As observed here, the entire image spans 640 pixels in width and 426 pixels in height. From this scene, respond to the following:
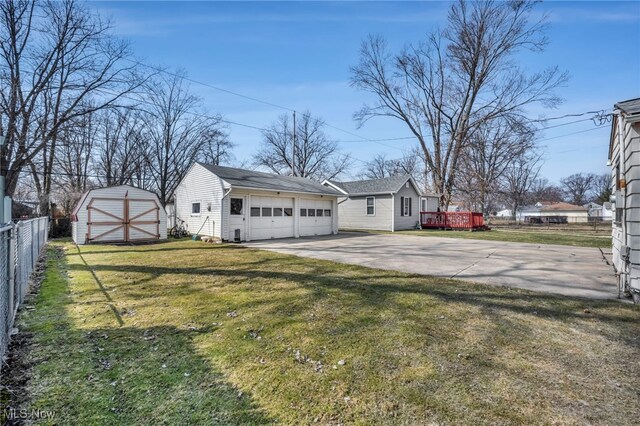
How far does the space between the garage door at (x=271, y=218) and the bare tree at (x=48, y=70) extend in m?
7.64

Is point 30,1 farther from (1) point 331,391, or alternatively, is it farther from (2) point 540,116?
→ (2) point 540,116

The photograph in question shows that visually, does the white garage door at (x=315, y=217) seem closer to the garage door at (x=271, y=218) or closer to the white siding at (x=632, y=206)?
the garage door at (x=271, y=218)

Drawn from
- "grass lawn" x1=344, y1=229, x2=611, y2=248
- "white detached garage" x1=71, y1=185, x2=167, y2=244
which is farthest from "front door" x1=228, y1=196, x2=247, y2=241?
"grass lawn" x1=344, y1=229, x2=611, y2=248

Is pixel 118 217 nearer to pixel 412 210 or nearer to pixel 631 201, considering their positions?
pixel 631 201

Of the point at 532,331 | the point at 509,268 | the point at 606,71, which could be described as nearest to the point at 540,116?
the point at 606,71

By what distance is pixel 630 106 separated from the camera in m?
4.84

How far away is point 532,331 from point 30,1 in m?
19.8

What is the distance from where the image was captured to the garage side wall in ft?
45.4

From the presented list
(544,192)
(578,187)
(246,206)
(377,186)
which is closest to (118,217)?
(246,206)

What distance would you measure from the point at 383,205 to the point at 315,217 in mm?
6478

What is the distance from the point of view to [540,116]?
20.9 metres

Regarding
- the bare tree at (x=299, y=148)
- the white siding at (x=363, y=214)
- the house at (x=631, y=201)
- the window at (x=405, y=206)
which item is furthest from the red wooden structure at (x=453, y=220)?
the bare tree at (x=299, y=148)

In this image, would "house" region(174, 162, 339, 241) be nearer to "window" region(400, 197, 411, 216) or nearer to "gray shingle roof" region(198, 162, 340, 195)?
"gray shingle roof" region(198, 162, 340, 195)

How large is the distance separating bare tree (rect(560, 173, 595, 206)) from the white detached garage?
85.8 meters
